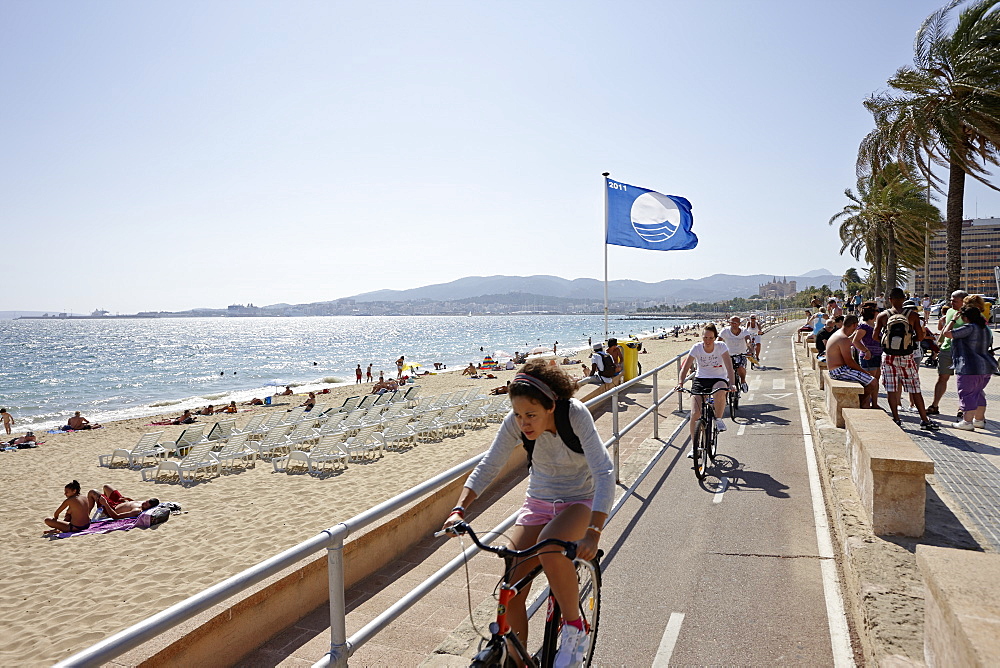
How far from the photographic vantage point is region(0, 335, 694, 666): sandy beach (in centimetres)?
650

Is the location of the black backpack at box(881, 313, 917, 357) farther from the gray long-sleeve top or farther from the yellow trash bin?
the yellow trash bin

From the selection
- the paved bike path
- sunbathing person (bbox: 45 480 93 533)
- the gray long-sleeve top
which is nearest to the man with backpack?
the paved bike path

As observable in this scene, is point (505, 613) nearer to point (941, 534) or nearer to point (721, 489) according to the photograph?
point (941, 534)

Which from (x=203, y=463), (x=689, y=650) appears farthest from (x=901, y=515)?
(x=203, y=463)

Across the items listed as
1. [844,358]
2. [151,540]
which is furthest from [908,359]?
[151,540]

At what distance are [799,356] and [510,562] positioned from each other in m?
19.2

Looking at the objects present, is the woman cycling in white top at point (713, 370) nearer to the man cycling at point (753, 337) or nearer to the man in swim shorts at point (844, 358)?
the man in swim shorts at point (844, 358)

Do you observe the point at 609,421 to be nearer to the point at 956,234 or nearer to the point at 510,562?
the point at 510,562

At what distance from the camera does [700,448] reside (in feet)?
20.9

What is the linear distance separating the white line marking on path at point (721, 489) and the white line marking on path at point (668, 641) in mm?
2329

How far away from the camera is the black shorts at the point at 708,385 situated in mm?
6699

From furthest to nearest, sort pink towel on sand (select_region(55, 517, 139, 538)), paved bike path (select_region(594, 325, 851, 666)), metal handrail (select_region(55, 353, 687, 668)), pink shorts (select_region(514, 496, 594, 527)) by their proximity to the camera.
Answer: pink towel on sand (select_region(55, 517, 139, 538)) < paved bike path (select_region(594, 325, 851, 666)) < pink shorts (select_region(514, 496, 594, 527)) < metal handrail (select_region(55, 353, 687, 668))

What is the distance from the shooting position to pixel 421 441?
1599 centimetres

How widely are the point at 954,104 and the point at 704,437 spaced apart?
54.9 feet
